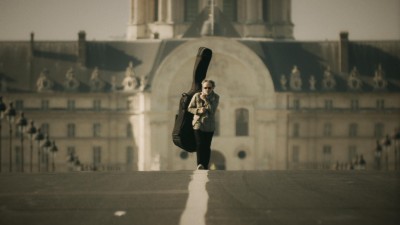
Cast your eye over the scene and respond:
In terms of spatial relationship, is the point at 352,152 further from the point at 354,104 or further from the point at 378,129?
the point at 354,104

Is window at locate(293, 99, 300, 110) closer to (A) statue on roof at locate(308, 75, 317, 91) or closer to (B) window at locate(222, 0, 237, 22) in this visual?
(A) statue on roof at locate(308, 75, 317, 91)

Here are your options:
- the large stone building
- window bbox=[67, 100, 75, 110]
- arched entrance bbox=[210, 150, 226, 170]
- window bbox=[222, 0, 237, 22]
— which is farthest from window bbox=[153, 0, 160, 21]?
arched entrance bbox=[210, 150, 226, 170]

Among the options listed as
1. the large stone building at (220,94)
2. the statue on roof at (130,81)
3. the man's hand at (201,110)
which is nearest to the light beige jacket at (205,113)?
the man's hand at (201,110)

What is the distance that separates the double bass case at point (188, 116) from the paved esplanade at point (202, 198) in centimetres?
174

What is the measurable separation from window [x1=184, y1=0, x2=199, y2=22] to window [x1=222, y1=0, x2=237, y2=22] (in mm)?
2677

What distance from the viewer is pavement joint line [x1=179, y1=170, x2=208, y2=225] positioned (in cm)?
2305

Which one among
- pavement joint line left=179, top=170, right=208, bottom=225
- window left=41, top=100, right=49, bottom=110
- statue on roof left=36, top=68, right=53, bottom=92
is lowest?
pavement joint line left=179, top=170, right=208, bottom=225

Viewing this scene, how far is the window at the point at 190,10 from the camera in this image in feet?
485

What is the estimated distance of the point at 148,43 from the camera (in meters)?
137

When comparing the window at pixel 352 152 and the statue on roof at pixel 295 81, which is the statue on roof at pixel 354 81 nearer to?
the statue on roof at pixel 295 81

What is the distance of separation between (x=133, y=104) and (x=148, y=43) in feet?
25.9

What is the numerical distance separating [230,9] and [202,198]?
123103mm

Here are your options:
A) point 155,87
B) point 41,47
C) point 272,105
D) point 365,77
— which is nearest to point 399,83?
point 365,77

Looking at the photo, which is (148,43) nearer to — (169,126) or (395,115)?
(169,126)
